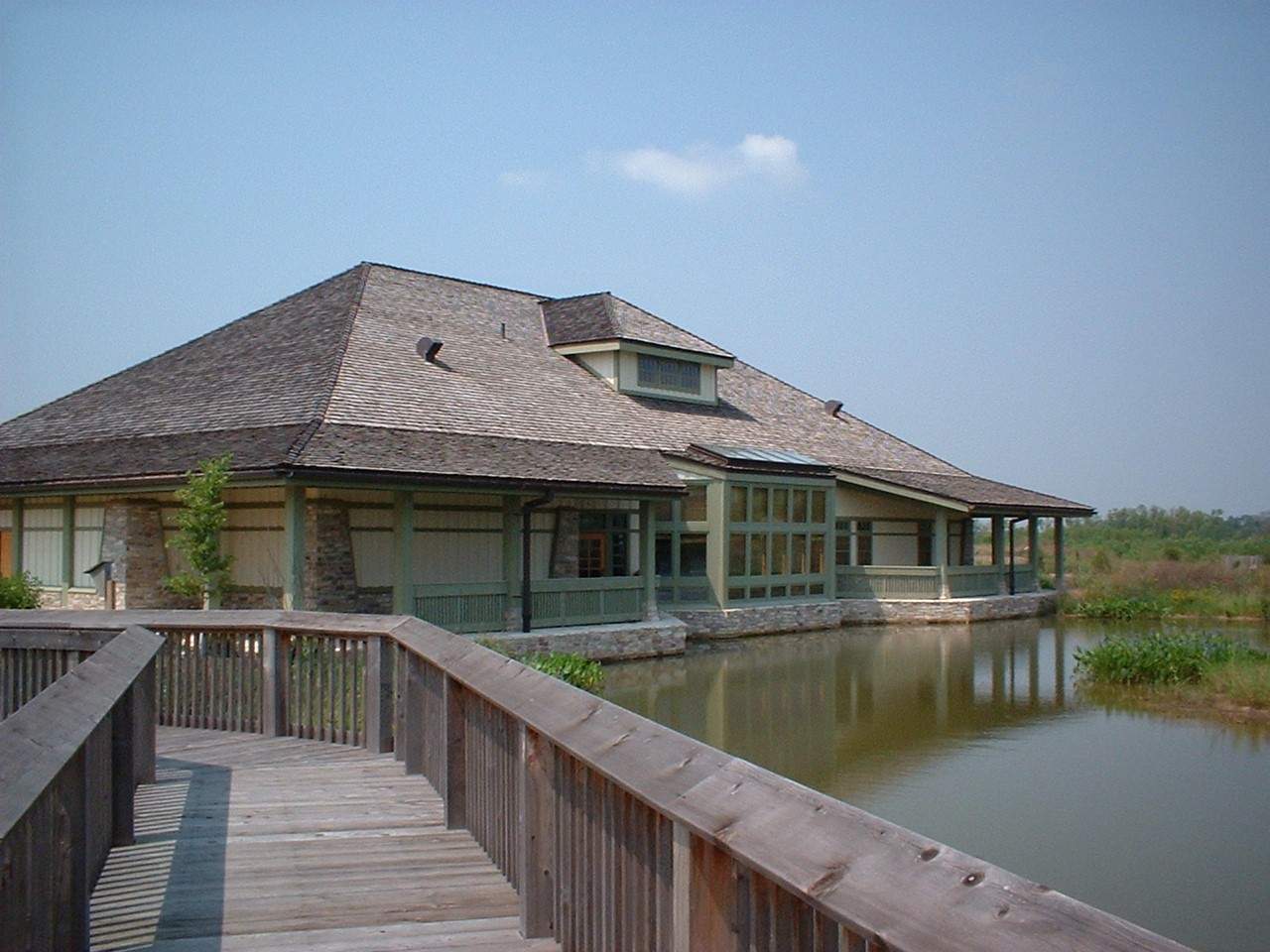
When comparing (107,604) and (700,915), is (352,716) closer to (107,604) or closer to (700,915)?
(700,915)

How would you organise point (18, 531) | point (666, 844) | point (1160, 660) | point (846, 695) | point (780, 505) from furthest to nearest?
point (780, 505)
point (18, 531)
point (1160, 660)
point (846, 695)
point (666, 844)

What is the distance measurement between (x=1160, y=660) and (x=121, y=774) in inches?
699

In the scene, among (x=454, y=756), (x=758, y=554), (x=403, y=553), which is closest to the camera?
(x=454, y=756)

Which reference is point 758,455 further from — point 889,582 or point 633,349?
point 889,582

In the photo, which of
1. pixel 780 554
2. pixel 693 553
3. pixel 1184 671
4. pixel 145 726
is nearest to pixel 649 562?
pixel 693 553

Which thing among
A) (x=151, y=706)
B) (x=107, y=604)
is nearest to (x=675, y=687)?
(x=107, y=604)

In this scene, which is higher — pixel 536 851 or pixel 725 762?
pixel 725 762

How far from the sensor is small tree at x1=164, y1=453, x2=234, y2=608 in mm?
17641

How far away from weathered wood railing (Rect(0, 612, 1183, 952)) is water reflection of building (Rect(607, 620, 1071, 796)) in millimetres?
6660

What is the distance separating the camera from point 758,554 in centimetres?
2730

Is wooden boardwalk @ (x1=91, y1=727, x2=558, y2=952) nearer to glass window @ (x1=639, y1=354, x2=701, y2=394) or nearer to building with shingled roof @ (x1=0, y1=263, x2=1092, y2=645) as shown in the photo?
building with shingled roof @ (x1=0, y1=263, x2=1092, y2=645)

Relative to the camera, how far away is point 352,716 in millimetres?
8938

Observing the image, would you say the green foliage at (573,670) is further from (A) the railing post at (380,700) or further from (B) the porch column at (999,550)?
(B) the porch column at (999,550)

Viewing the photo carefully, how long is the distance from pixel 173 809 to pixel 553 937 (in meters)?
3.21
